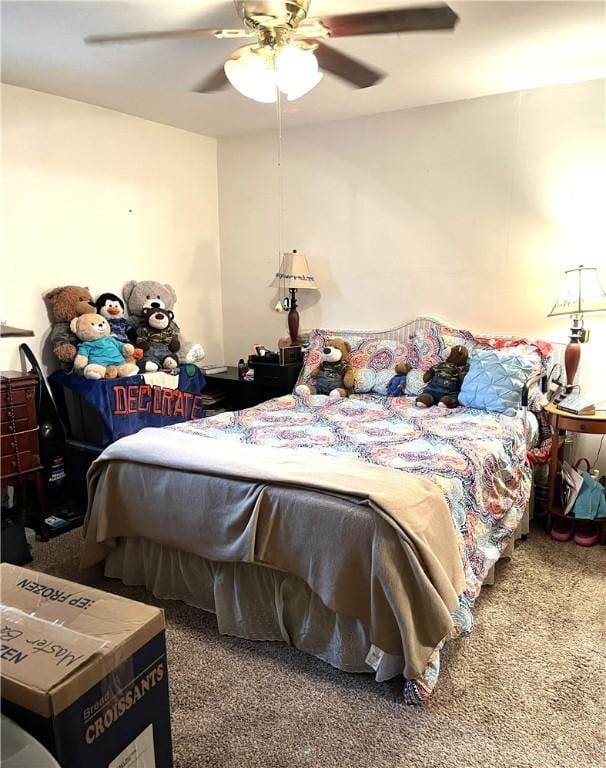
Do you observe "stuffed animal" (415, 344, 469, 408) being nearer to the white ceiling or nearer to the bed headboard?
the bed headboard

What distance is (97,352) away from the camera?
135 inches

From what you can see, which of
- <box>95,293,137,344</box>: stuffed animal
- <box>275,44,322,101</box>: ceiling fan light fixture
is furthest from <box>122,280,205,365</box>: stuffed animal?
<box>275,44,322,101</box>: ceiling fan light fixture

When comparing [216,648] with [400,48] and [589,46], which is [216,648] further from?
[589,46]

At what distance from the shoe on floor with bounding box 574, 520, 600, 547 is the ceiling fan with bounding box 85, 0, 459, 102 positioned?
96.5 inches

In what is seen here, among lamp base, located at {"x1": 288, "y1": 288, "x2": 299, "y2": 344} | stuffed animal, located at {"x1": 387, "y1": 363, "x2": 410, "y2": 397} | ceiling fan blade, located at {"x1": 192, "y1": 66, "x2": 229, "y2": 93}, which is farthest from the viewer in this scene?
lamp base, located at {"x1": 288, "y1": 288, "x2": 299, "y2": 344}

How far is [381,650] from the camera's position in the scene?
74.5 inches

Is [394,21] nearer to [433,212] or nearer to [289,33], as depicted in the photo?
[289,33]

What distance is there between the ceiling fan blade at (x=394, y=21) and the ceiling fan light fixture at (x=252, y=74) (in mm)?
237

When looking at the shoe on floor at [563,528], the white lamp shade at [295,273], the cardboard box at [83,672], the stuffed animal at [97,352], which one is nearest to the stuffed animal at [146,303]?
the stuffed animal at [97,352]

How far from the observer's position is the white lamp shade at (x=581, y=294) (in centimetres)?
306

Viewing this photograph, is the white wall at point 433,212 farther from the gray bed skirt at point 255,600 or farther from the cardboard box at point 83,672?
the cardboard box at point 83,672

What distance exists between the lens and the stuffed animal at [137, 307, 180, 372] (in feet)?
12.3

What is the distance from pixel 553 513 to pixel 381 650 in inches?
62.2

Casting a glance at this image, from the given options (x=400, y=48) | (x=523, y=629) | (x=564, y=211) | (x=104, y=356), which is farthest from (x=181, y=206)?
(x=523, y=629)
